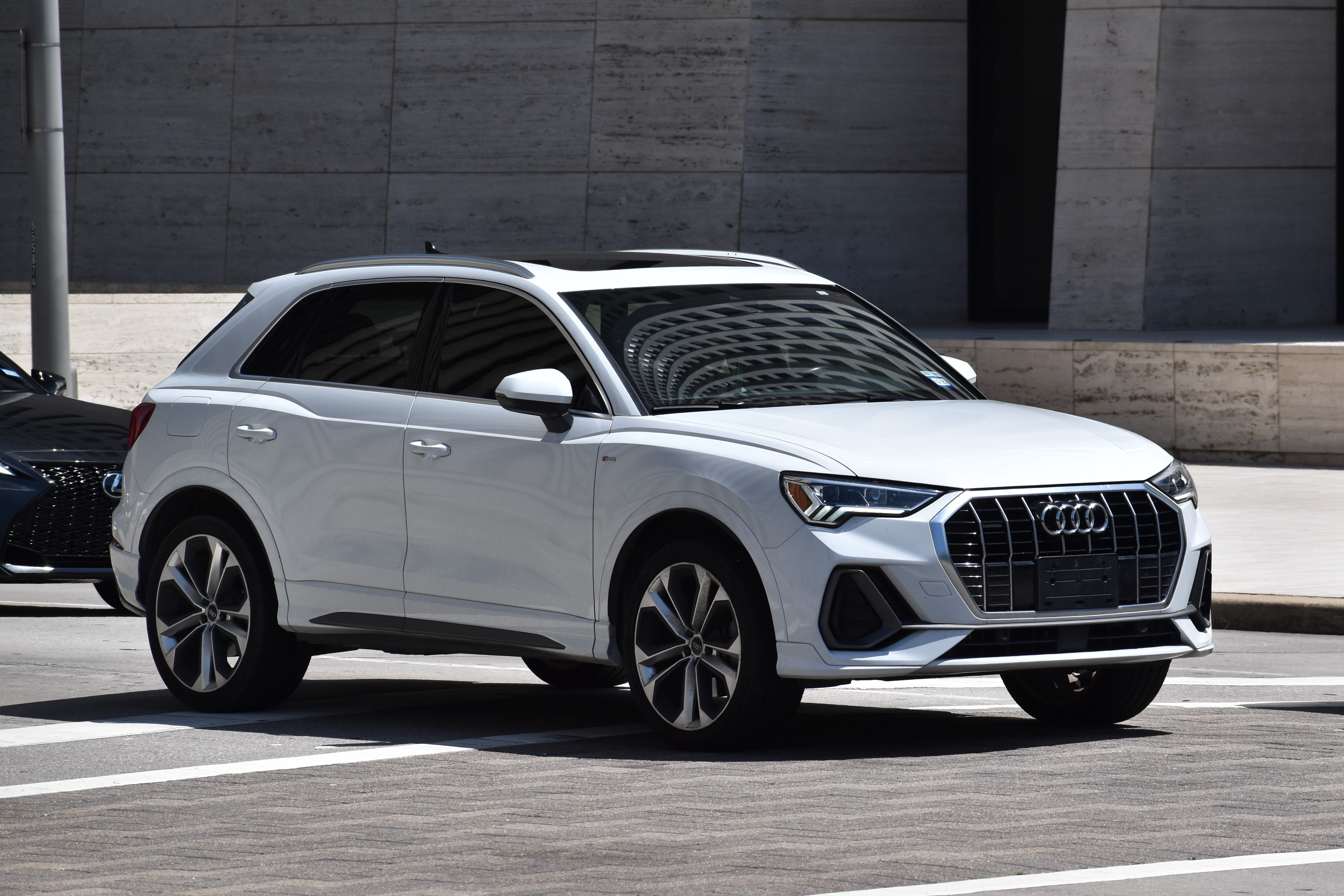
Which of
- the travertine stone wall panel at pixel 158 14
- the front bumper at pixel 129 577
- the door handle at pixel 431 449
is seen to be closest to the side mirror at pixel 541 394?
the door handle at pixel 431 449

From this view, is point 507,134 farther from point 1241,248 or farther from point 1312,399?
point 1312,399

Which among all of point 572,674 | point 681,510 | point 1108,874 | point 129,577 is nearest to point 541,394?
point 681,510

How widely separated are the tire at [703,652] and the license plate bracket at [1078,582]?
2.97 feet

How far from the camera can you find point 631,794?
7.34 m

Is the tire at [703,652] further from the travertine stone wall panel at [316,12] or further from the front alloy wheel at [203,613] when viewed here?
the travertine stone wall panel at [316,12]

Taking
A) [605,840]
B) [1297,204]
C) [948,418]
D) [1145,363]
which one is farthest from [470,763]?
[1297,204]

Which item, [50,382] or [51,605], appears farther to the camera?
[50,382]

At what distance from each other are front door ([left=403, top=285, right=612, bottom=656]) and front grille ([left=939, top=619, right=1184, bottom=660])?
4.72 feet

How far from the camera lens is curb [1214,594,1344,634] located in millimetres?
12828

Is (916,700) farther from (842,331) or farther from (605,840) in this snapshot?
(605,840)

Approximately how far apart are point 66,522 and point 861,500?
7.09 meters

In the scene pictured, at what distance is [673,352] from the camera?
8.59 meters

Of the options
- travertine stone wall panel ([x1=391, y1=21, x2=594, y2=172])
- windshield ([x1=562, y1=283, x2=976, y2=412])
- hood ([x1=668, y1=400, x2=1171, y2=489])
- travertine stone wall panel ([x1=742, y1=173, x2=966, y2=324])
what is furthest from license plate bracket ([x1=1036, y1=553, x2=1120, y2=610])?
travertine stone wall panel ([x1=391, y1=21, x2=594, y2=172])

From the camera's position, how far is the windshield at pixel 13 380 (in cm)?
1456
